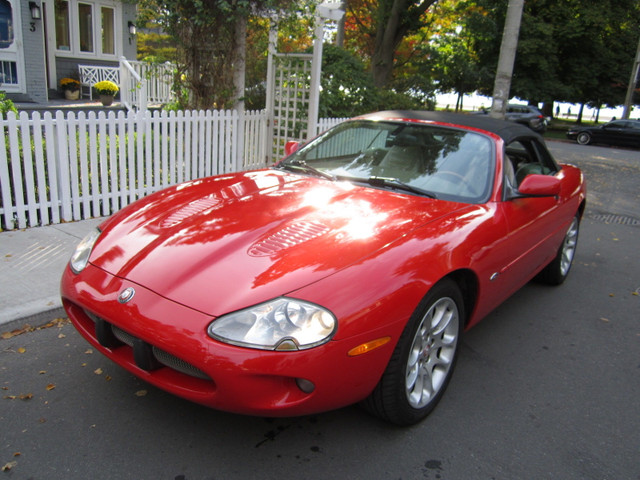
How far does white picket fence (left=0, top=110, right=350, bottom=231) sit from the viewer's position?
550 centimetres

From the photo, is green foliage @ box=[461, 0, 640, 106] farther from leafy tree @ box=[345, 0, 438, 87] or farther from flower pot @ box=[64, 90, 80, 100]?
flower pot @ box=[64, 90, 80, 100]

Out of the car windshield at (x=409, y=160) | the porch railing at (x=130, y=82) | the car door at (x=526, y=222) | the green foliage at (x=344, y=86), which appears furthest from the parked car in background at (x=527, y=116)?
the car windshield at (x=409, y=160)

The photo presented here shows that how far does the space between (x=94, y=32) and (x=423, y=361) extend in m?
16.0

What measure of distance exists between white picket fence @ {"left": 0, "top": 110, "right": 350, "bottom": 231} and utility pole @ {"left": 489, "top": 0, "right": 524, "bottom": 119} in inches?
243

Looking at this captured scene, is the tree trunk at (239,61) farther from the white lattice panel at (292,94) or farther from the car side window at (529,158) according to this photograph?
the car side window at (529,158)

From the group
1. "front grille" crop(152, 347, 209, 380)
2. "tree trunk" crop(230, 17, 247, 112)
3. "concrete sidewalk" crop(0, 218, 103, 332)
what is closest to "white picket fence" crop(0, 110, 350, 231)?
"concrete sidewalk" crop(0, 218, 103, 332)

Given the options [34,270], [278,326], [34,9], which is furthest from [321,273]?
[34,9]

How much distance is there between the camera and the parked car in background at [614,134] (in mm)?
23516

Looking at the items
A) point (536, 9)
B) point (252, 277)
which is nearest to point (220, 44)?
point (252, 277)

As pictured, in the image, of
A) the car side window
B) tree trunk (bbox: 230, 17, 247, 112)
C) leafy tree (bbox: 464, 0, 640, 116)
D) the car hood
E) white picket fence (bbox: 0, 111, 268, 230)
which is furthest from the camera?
leafy tree (bbox: 464, 0, 640, 116)

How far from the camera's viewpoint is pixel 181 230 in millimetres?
2850

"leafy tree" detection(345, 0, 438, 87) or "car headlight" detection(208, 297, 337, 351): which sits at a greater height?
"leafy tree" detection(345, 0, 438, 87)

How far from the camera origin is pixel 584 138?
991 inches

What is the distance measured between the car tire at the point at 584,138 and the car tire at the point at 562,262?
2265 centimetres
